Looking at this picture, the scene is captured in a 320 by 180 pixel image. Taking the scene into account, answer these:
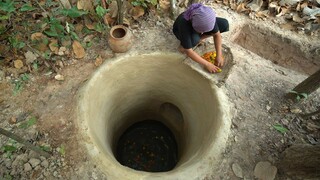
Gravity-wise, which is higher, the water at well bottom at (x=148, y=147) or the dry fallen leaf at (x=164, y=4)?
the dry fallen leaf at (x=164, y=4)

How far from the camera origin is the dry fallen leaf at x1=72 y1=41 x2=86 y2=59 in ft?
9.44

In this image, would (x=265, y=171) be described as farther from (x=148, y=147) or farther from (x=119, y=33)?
(x=148, y=147)

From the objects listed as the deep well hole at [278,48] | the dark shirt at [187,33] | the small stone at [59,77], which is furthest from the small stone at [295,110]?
the small stone at [59,77]

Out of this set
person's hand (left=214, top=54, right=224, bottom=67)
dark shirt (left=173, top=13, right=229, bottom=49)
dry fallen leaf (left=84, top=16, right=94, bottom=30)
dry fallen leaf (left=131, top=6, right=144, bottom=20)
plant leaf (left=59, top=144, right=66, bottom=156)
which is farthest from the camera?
dry fallen leaf (left=131, top=6, right=144, bottom=20)

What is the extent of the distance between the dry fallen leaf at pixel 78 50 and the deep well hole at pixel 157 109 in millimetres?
307

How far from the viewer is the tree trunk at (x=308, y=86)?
7.83 feet

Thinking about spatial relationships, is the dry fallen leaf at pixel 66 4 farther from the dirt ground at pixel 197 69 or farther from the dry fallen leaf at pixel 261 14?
the dry fallen leaf at pixel 261 14

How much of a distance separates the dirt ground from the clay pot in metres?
0.11

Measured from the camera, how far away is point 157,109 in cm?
418

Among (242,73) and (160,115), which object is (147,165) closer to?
(160,115)

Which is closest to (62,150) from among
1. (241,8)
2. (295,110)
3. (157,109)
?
(157,109)

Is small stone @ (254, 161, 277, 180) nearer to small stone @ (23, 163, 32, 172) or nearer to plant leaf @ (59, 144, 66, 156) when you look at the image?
plant leaf @ (59, 144, 66, 156)

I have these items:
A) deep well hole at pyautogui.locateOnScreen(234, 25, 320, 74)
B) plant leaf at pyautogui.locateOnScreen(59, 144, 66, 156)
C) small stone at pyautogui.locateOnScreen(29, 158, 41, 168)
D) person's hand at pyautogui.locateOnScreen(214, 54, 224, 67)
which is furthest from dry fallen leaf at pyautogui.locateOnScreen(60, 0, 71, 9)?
deep well hole at pyautogui.locateOnScreen(234, 25, 320, 74)

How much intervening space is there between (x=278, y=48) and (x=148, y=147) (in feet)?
8.26
